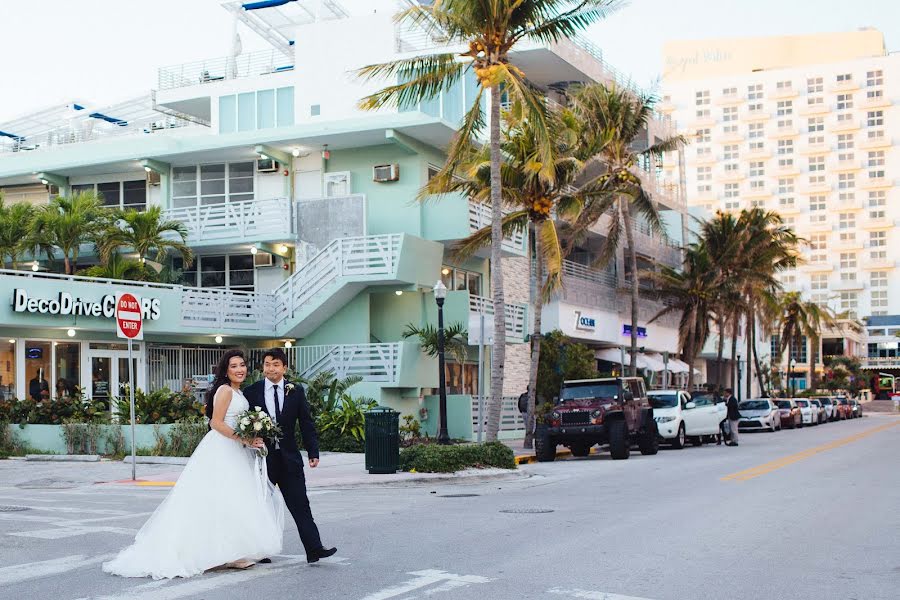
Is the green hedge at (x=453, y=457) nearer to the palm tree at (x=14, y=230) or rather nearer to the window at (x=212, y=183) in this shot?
the window at (x=212, y=183)

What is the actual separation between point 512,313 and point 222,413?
88.2ft

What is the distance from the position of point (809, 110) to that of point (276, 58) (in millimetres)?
102270

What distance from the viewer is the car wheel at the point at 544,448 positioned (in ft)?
85.3

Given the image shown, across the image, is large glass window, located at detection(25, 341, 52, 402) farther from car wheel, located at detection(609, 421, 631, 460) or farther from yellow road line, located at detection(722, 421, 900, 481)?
yellow road line, located at detection(722, 421, 900, 481)

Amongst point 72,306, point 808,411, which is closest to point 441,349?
point 72,306

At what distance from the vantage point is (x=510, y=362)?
3819 cm

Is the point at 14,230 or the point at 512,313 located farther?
the point at 512,313

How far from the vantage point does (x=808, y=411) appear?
2235 inches

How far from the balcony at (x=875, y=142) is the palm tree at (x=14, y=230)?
114141mm

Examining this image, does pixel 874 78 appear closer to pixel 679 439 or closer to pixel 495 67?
pixel 679 439

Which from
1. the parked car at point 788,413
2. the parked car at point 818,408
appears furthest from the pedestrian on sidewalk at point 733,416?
the parked car at point 818,408

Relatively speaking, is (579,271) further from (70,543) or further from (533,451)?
(70,543)

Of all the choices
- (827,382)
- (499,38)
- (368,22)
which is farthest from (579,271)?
(827,382)

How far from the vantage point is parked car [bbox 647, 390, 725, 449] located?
30.6m
